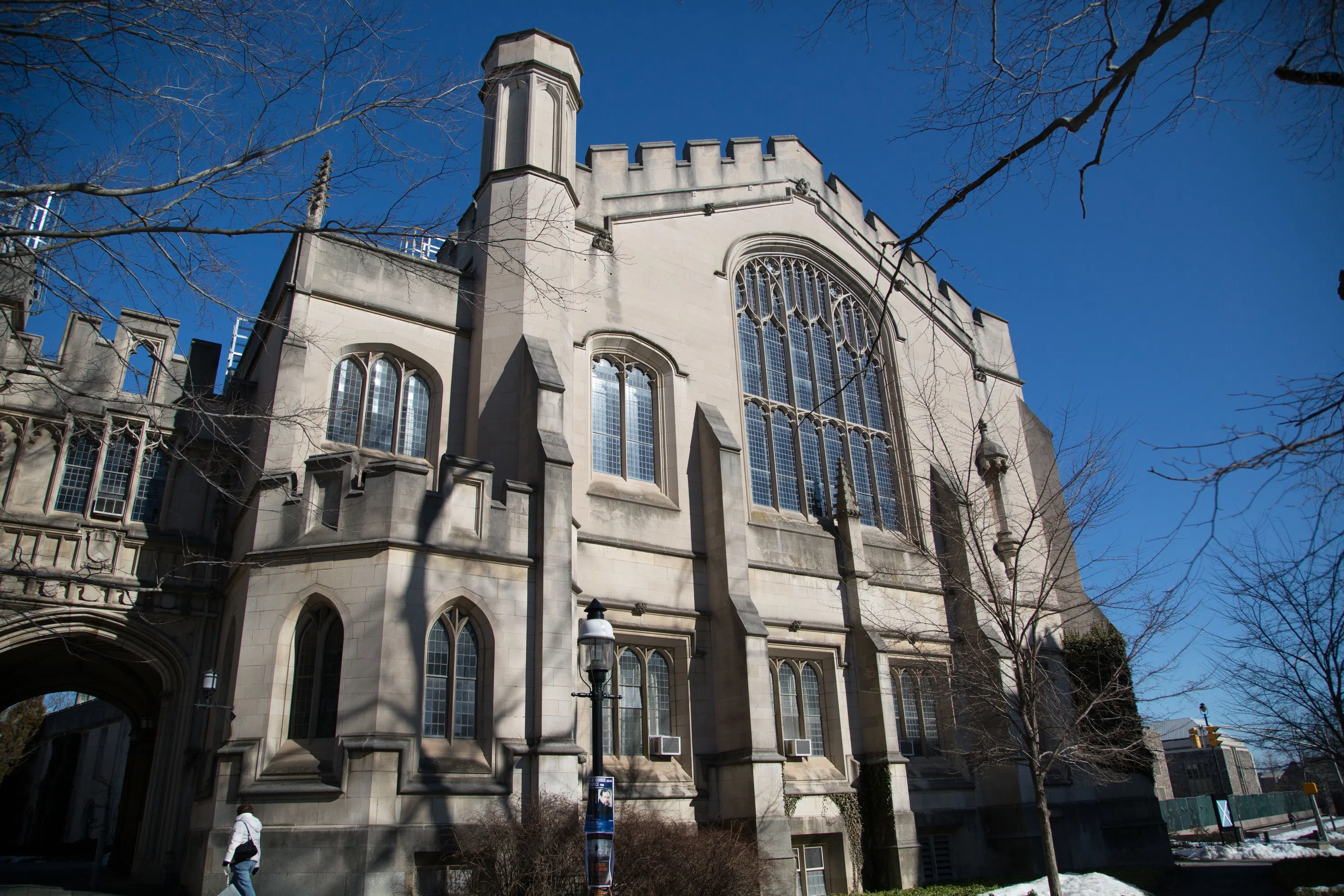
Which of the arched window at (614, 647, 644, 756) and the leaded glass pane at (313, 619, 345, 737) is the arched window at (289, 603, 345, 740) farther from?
the arched window at (614, 647, 644, 756)

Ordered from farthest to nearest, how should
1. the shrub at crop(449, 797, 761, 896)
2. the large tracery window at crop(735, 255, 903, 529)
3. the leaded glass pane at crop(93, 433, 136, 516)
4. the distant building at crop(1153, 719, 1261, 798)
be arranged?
1. the distant building at crop(1153, 719, 1261, 798)
2. the large tracery window at crop(735, 255, 903, 529)
3. the leaded glass pane at crop(93, 433, 136, 516)
4. the shrub at crop(449, 797, 761, 896)

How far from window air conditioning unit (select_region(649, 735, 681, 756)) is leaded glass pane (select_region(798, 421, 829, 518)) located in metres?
6.72

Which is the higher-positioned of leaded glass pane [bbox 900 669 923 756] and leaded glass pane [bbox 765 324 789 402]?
leaded glass pane [bbox 765 324 789 402]

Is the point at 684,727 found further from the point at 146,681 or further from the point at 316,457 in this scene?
the point at 146,681

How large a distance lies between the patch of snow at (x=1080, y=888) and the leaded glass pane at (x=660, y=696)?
6.14m

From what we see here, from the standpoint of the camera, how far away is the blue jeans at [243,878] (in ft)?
33.6

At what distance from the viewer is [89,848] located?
3391cm

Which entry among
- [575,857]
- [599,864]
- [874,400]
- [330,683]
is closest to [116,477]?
[330,683]

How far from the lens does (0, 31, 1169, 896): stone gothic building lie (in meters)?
12.2

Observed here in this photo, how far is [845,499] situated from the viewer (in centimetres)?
1961

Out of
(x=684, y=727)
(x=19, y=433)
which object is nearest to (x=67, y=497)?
(x=19, y=433)

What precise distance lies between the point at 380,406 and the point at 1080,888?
15205mm

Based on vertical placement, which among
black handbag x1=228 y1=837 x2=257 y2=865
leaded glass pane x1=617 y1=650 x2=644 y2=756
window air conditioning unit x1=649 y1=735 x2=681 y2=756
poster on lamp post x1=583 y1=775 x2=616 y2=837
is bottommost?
black handbag x1=228 y1=837 x2=257 y2=865

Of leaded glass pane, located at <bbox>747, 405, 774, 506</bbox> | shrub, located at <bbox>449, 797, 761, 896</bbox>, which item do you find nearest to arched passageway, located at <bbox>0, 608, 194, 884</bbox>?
shrub, located at <bbox>449, 797, 761, 896</bbox>
